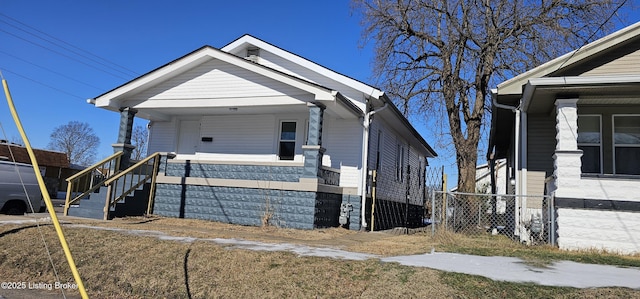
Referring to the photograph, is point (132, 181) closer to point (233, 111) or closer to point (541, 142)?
point (233, 111)

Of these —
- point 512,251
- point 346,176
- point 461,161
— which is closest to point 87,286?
point 512,251

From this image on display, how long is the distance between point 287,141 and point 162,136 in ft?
17.1

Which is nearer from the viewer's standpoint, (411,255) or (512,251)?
(411,255)

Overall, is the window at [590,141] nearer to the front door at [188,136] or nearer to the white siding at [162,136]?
the front door at [188,136]

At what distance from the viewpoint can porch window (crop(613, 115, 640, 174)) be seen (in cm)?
1027

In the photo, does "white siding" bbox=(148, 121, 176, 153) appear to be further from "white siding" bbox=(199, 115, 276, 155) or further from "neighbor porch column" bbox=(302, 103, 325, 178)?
"neighbor porch column" bbox=(302, 103, 325, 178)

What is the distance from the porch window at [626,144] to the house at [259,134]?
613cm

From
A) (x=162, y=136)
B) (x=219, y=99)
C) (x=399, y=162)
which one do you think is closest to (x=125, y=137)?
(x=162, y=136)

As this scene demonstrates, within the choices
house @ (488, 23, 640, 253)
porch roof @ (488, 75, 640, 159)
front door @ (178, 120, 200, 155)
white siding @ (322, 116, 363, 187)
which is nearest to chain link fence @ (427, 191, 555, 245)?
house @ (488, 23, 640, 253)

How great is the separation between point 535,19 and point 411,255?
1326 cm

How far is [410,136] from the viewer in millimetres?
20328

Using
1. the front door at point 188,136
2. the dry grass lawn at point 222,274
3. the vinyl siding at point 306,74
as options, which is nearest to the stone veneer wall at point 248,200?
the front door at point 188,136

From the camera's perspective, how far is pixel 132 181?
13.1 metres

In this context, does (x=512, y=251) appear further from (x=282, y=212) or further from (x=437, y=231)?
(x=282, y=212)
